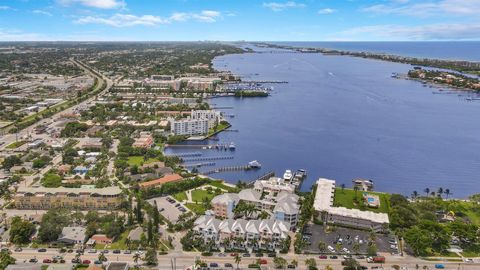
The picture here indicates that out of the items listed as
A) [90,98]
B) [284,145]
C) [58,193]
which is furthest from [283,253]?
[90,98]

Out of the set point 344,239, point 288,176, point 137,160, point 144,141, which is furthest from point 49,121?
point 344,239

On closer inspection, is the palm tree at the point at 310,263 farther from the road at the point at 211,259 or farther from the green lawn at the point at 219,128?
the green lawn at the point at 219,128

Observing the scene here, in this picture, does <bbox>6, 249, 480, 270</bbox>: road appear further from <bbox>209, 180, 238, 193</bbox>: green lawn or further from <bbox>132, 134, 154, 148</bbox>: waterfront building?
<bbox>132, 134, 154, 148</bbox>: waterfront building

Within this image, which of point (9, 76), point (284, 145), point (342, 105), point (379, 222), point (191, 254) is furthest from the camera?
point (9, 76)

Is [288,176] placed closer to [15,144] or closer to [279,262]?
[279,262]

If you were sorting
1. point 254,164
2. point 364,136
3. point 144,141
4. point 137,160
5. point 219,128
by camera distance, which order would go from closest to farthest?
point 137,160 → point 254,164 → point 144,141 → point 364,136 → point 219,128

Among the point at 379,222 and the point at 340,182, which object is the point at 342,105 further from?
the point at 379,222

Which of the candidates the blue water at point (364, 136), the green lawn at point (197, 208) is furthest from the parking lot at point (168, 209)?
the blue water at point (364, 136)
